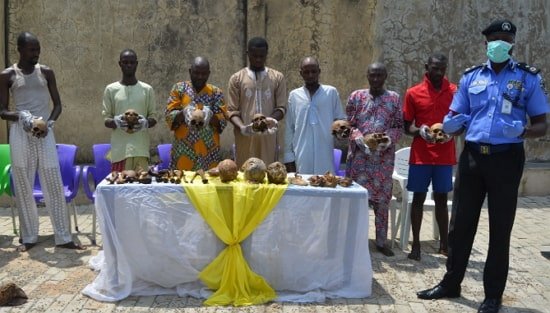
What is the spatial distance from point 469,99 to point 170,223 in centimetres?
245

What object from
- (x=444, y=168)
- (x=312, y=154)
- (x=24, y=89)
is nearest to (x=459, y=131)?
(x=444, y=168)

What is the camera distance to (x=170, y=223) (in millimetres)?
4242

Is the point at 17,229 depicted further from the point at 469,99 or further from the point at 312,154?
the point at 469,99

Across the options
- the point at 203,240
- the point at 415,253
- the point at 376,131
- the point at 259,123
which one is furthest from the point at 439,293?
the point at 259,123

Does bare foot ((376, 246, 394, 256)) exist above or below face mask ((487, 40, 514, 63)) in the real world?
below

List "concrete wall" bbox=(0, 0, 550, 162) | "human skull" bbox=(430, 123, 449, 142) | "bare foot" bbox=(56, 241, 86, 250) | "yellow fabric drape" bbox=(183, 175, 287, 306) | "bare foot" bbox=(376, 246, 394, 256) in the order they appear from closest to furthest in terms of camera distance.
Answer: "yellow fabric drape" bbox=(183, 175, 287, 306) < "human skull" bbox=(430, 123, 449, 142) < "bare foot" bbox=(376, 246, 394, 256) < "bare foot" bbox=(56, 241, 86, 250) < "concrete wall" bbox=(0, 0, 550, 162)

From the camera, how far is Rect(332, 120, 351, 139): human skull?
5020mm

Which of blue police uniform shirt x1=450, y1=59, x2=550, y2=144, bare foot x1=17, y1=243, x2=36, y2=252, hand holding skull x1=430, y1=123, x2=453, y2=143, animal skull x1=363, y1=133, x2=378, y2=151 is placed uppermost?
blue police uniform shirt x1=450, y1=59, x2=550, y2=144

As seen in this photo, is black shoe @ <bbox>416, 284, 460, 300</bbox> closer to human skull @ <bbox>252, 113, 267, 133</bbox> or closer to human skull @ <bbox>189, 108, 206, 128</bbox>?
human skull @ <bbox>252, 113, 267, 133</bbox>

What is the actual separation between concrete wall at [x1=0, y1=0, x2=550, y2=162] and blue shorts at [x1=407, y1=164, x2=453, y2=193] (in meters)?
3.21

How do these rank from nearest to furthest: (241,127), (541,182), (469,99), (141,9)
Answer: (469,99)
(241,127)
(141,9)
(541,182)

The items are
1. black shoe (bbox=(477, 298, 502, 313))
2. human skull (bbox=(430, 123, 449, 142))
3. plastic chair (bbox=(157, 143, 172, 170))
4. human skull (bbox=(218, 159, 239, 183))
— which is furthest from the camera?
plastic chair (bbox=(157, 143, 172, 170))

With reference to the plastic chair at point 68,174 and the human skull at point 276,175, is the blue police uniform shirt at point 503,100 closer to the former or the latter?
the human skull at point 276,175

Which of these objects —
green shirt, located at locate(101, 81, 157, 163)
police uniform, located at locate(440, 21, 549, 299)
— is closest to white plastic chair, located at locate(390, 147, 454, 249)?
police uniform, located at locate(440, 21, 549, 299)
